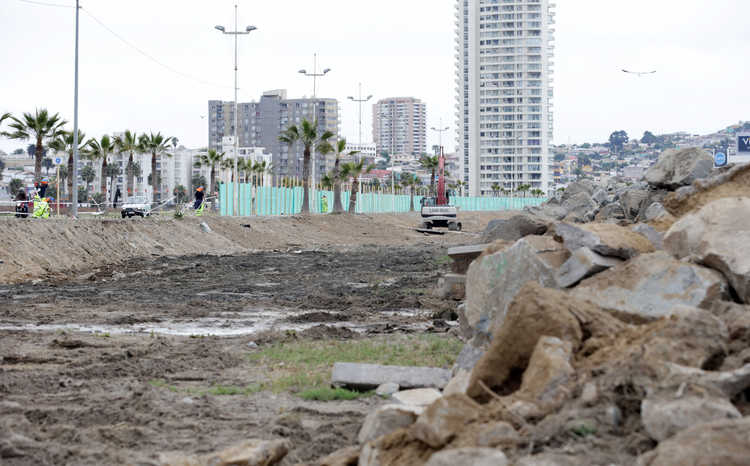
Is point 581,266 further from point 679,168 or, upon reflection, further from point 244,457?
point 679,168

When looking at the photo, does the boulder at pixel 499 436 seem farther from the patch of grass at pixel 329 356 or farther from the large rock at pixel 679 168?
the large rock at pixel 679 168

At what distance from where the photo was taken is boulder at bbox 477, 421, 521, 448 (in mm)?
4905

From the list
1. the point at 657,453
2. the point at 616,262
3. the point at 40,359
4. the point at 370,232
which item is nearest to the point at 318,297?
the point at 40,359

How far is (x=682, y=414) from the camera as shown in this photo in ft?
15.1

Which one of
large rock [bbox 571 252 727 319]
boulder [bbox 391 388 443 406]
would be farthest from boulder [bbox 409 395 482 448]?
large rock [bbox 571 252 727 319]

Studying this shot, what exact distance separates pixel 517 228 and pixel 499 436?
30.8ft

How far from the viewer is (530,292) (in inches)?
255

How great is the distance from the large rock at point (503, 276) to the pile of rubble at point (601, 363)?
0.06 feet

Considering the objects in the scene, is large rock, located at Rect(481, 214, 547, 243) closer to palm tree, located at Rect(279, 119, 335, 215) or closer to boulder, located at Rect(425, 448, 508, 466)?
boulder, located at Rect(425, 448, 508, 466)

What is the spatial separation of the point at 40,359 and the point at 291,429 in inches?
200

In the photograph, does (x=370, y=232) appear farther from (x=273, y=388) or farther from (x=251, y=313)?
(x=273, y=388)

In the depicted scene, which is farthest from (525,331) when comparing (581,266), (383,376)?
(383,376)

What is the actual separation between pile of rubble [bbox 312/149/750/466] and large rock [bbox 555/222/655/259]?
2cm

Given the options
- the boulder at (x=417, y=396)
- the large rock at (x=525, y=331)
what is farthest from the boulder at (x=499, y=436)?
the boulder at (x=417, y=396)
